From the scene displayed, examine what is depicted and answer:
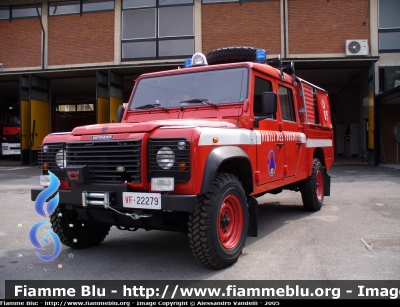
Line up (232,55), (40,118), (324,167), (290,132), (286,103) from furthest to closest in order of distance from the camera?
(40,118) < (324,167) < (286,103) < (290,132) < (232,55)

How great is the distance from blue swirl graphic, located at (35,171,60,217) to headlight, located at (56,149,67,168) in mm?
247

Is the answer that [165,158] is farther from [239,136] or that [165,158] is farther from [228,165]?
[239,136]

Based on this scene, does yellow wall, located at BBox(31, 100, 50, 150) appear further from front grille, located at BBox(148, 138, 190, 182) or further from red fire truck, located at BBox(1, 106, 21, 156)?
front grille, located at BBox(148, 138, 190, 182)

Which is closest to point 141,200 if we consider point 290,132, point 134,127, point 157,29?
point 134,127

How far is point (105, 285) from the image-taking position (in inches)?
152

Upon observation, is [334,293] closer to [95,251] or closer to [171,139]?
[171,139]

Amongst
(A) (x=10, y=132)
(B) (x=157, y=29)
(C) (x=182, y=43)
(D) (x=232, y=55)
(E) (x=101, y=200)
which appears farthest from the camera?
(A) (x=10, y=132)

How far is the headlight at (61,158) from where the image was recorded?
177 inches

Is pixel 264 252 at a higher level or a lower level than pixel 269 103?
lower

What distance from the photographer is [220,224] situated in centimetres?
426

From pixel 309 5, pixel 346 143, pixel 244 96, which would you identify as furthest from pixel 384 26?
pixel 244 96

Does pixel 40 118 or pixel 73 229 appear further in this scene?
pixel 40 118

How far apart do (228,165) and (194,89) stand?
1.33m

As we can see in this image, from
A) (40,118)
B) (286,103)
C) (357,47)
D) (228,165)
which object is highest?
(357,47)
